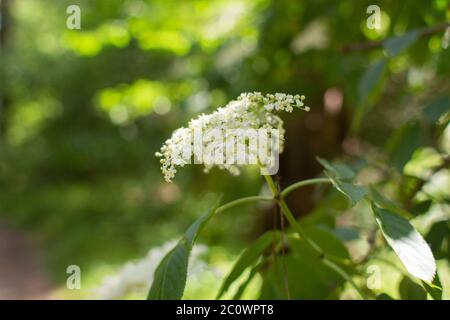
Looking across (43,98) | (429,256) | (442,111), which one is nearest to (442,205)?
(442,111)

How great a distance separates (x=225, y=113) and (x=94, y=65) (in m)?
7.59

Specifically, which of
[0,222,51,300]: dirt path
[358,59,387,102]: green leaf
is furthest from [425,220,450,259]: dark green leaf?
[0,222,51,300]: dirt path

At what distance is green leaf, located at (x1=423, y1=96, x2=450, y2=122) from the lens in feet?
3.62

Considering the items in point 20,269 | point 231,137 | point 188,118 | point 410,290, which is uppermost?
point 188,118

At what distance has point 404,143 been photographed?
1205 millimetres

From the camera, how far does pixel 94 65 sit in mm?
7945

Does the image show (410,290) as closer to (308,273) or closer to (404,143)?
(308,273)

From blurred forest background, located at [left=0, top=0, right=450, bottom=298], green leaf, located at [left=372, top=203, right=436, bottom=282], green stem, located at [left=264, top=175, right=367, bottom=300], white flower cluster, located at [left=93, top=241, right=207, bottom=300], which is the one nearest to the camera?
green leaf, located at [left=372, top=203, right=436, bottom=282]

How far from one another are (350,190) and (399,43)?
59cm

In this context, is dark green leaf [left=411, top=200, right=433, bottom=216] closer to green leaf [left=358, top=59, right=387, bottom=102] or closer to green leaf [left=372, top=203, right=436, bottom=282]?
green leaf [left=358, top=59, right=387, bottom=102]

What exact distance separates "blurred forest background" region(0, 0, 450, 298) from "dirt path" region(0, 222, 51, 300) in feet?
0.10

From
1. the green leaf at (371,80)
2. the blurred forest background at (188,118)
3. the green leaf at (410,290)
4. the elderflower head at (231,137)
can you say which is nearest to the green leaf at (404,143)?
the blurred forest background at (188,118)

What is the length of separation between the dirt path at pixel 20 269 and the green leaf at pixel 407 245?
4.30 metres

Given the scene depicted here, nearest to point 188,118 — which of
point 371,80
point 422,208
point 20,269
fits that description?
Answer: point 371,80
